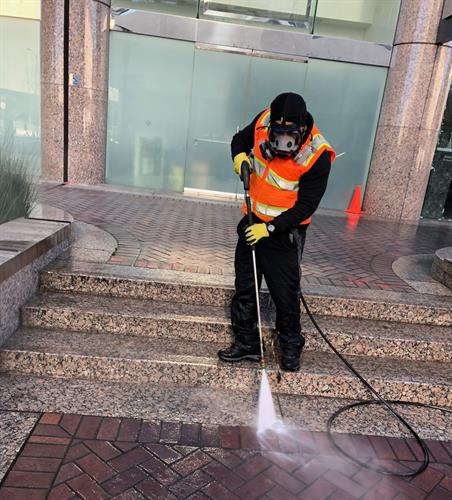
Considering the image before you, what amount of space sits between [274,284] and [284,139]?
1044 millimetres

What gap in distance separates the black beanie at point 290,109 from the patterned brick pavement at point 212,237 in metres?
2.09

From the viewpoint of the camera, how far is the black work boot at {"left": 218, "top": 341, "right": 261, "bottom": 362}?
3.58 m

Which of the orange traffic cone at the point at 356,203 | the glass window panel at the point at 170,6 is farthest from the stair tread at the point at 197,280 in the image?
the glass window panel at the point at 170,6

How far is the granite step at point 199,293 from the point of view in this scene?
4113 millimetres

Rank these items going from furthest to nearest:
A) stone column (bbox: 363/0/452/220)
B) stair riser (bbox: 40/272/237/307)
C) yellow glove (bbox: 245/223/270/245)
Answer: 1. stone column (bbox: 363/0/452/220)
2. stair riser (bbox: 40/272/237/307)
3. yellow glove (bbox: 245/223/270/245)

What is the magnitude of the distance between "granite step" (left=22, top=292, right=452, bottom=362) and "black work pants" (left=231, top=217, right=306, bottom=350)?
296 mm

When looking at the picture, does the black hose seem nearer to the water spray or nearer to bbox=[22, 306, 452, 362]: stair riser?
bbox=[22, 306, 452, 362]: stair riser

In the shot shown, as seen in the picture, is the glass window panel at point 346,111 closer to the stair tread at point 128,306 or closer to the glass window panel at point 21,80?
the glass window panel at point 21,80

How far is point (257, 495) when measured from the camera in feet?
8.16

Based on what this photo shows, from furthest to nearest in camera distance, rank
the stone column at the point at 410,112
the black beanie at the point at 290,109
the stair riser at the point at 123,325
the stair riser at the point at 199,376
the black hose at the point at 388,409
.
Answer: the stone column at the point at 410,112 → the stair riser at the point at 123,325 → the stair riser at the point at 199,376 → the black beanie at the point at 290,109 → the black hose at the point at 388,409

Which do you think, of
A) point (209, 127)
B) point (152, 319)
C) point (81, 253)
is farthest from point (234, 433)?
point (209, 127)

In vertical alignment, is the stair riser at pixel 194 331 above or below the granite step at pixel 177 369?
above

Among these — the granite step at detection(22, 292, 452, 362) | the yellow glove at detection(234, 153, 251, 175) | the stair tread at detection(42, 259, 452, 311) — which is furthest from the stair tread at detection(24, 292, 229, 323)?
the yellow glove at detection(234, 153, 251, 175)

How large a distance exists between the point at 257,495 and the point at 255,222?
1.77m
